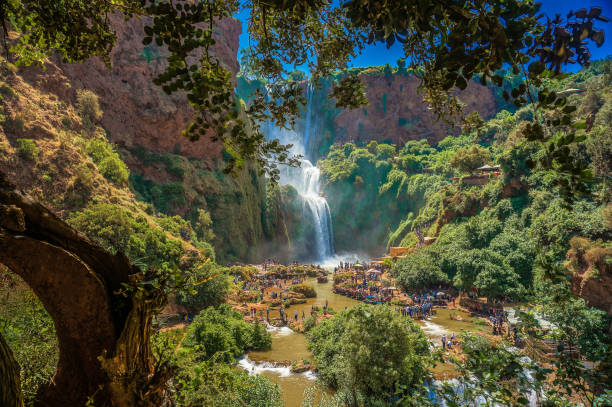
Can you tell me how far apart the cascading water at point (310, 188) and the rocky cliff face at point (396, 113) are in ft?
26.0

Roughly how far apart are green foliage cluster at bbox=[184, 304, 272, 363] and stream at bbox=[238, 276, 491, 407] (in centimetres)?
51

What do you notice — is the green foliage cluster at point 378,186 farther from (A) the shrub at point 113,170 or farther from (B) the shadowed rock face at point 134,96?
(A) the shrub at point 113,170

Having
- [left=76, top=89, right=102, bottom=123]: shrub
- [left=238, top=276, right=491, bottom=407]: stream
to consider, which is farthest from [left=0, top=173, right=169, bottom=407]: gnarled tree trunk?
[left=76, top=89, right=102, bottom=123]: shrub

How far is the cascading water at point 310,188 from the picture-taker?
136ft

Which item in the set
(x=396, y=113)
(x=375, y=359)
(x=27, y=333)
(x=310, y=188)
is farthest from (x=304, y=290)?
(x=396, y=113)

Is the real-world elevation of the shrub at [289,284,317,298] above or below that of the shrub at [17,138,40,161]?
below

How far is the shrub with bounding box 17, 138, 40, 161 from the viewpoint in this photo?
14633 millimetres

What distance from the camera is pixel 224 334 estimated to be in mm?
11555

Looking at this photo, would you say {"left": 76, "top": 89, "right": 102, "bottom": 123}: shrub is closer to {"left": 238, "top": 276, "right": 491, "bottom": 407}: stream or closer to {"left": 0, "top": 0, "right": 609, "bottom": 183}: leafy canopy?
{"left": 238, "top": 276, "right": 491, "bottom": 407}: stream

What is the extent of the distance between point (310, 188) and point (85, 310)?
4770cm

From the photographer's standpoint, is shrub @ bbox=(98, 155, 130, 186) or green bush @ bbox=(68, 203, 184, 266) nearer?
green bush @ bbox=(68, 203, 184, 266)

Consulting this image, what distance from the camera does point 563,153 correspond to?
3.43 ft

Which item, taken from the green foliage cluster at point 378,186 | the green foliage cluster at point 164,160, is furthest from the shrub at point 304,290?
the green foliage cluster at point 378,186

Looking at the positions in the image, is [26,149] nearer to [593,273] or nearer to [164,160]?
[164,160]
